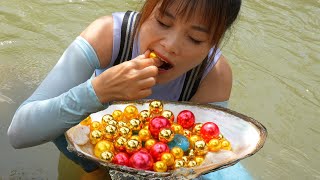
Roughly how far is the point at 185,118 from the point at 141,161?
0.35m

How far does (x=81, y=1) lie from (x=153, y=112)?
2.13 meters

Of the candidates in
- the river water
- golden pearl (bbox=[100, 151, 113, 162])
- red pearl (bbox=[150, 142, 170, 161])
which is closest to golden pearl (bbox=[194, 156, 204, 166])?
red pearl (bbox=[150, 142, 170, 161])

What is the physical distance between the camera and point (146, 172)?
5.06ft

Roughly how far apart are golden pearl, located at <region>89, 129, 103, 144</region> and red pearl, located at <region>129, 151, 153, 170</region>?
6.7 inches

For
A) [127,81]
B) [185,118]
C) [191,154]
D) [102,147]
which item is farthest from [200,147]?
[127,81]

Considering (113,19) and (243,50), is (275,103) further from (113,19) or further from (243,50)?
(113,19)

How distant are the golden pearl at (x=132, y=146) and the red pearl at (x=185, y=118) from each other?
0.26 meters

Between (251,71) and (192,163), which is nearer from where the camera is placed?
(192,163)

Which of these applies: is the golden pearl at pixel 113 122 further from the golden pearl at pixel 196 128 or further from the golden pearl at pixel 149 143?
the golden pearl at pixel 196 128

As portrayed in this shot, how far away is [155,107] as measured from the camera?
1.93m

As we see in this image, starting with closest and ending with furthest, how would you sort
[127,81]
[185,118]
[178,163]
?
1. [127,81]
2. [178,163]
3. [185,118]

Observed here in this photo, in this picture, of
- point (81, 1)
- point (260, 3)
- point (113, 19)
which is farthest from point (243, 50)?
point (113, 19)

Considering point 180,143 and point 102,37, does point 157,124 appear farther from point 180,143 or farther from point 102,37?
point 102,37

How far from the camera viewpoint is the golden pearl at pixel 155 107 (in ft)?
6.32
